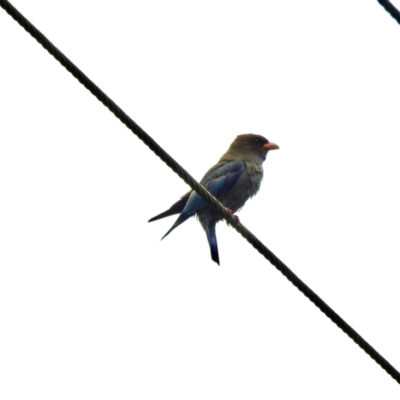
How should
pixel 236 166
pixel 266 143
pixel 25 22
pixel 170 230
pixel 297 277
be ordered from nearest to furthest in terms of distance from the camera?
1. pixel 25 22
2. pixel 297 277
3. pixel 170 230
4. pixel 236 166
5. pixel 266 143

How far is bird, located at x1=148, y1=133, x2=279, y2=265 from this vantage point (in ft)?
31.5

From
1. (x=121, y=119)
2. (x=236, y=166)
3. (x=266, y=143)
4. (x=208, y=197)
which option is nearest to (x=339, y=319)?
(x=208, y=197)

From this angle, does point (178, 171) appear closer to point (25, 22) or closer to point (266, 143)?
point (25, 22)

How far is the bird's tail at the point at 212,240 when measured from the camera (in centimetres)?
944

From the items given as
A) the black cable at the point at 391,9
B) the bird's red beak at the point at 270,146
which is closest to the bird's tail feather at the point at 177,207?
the bird's red beak at the point at 270,146

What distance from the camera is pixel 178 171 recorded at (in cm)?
548

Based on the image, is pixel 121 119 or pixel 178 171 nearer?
pixel 121 119

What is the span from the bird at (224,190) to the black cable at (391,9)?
4739mm

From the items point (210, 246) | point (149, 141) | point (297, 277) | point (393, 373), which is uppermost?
point (210, 246)

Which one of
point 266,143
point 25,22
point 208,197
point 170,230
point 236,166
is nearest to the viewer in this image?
point 25,22

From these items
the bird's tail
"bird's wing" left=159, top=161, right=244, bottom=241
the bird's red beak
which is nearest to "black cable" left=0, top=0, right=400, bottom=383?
the bird's tail

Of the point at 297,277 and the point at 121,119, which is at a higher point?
the point at 121,119

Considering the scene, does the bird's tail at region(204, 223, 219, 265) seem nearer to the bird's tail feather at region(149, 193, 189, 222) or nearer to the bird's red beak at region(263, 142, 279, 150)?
the bird's tail feather at region(149, 193, 189, 222)

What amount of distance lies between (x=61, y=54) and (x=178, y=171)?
3.28 feet
